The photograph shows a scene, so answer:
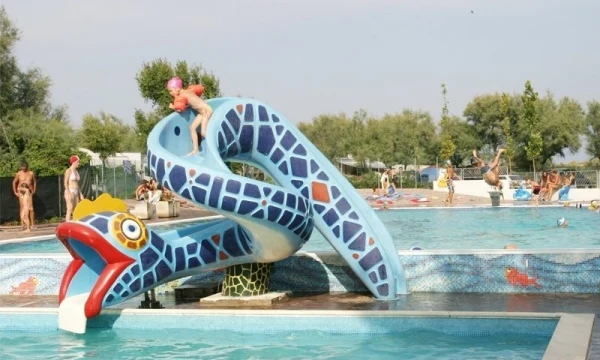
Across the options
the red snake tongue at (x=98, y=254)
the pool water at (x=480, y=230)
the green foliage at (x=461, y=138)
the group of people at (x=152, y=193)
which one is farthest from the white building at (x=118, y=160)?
the red snake tongue at (x=98, y=254)

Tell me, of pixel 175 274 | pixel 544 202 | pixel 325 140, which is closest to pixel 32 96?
pixel 544 202

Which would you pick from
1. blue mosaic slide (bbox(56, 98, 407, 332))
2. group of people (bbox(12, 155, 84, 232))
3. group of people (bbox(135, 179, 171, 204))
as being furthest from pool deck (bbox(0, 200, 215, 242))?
blue mosaic slide (bbox(56, 98, 407, 332))

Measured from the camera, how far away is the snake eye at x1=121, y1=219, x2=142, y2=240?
8.77m

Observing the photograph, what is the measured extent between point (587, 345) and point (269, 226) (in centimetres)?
352

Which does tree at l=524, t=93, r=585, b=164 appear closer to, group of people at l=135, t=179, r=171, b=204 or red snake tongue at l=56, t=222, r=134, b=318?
group of people at l=135, t=179, r=171, b=204

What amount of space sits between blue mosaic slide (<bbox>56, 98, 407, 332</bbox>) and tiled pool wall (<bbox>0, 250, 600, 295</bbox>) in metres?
0.55

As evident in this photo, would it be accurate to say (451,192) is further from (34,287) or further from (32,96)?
(32,96)

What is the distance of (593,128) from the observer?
247 ft

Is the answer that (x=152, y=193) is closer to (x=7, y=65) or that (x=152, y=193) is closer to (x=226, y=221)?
(x=226, y=221)

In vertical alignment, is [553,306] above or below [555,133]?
below

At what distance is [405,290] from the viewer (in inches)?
389

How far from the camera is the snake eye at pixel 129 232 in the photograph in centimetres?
871

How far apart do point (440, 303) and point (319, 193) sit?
1846mm

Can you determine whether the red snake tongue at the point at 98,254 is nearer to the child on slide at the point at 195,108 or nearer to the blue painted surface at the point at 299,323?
the blue painted surface at the point at 299,323
